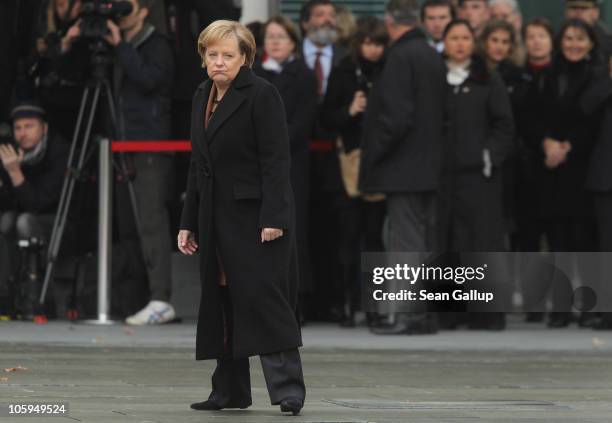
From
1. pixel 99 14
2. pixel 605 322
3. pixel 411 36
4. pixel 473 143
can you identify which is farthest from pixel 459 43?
pixel 99 14

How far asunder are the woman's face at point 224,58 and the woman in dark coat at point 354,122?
552cm

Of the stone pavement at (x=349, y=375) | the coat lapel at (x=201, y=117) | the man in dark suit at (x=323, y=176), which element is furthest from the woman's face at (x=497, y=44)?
the coat lapel at (x=201, y=117)

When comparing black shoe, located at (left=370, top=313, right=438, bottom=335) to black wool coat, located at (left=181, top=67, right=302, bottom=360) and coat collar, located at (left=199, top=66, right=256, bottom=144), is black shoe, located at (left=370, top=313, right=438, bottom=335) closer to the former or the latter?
black wool coat, located at (left=181, top=67, right=302, bottom=360)

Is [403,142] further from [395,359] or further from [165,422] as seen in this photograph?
[165,422]

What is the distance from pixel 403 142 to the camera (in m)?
14.0

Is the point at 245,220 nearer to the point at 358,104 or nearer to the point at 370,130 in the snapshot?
the point at 370,130

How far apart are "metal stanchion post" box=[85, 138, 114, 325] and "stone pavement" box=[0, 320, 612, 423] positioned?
0.42m

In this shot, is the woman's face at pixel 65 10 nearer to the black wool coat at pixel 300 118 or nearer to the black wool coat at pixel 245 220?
the black wool coat at pixel 300 118

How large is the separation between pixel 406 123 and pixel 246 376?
508 cm

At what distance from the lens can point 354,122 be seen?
1459cm

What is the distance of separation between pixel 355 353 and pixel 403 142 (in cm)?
192

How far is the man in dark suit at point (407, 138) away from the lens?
13992 millimetres

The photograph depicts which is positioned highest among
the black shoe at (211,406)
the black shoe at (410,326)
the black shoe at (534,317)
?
the black shoe at (211,406)

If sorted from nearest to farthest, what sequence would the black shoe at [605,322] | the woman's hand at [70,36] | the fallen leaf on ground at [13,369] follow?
the fallen leaf on ground at [13,369], the woman's hand at [70,36], the black shoe at [605,322]
